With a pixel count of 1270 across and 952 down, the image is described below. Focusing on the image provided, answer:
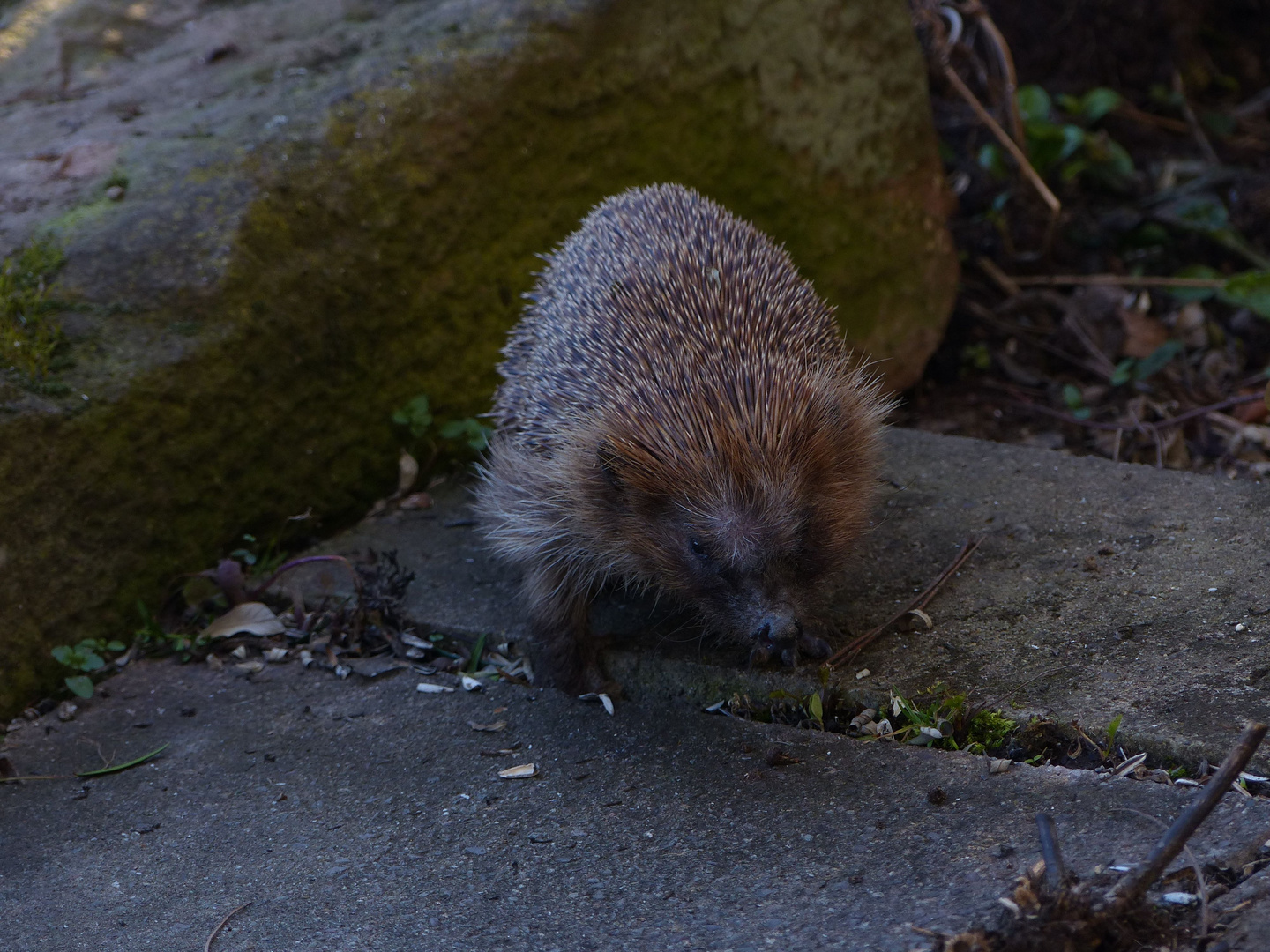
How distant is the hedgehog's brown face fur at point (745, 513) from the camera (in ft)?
11.9

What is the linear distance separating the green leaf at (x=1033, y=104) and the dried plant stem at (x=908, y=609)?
3.86 metres

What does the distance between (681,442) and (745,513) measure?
31cm

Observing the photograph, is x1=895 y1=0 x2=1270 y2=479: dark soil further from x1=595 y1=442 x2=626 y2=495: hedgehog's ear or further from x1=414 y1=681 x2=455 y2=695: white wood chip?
x1=414 y1=681 x2=455 y2=695: white wood chip

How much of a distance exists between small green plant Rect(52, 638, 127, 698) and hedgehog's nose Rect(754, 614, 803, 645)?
2.39 m

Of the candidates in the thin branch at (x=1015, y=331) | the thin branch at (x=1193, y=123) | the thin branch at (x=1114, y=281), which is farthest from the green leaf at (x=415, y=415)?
the thin branch at (x=1193, y=123)

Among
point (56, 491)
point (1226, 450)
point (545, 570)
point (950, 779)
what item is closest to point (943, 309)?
point (1226, 450)

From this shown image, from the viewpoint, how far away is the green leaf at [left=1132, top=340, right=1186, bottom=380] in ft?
19.7

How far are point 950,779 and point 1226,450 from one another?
11.2 ft

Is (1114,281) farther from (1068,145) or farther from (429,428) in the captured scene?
(429,428)

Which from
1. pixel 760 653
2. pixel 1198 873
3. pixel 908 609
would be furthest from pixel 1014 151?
pixel 1198 873

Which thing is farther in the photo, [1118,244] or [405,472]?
[1118,244]

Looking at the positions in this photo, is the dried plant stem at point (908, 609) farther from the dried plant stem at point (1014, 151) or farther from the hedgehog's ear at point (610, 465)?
the dried plant stem at point (1014, 151)

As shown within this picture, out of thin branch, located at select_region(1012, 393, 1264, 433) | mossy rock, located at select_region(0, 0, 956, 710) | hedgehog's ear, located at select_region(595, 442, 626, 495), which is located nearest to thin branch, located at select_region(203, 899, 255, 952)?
mossy rock, located at select_region(0, 0, 956, 710)

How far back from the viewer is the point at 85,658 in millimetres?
4238
